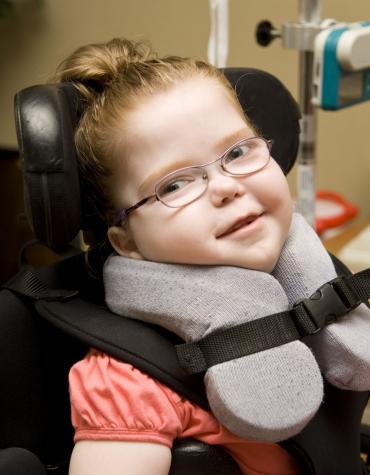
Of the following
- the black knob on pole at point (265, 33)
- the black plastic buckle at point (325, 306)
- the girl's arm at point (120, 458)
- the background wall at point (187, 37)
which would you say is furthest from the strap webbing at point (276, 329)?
the background wall at point (187, 37)

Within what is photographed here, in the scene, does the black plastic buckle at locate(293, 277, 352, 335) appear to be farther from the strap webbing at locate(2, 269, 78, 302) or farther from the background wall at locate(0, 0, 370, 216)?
the background wall at locate(0, 0, 370, 216)

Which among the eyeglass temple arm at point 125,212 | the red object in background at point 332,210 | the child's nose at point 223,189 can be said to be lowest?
the red object in background at point 332,210

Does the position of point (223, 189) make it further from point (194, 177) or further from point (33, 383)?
point (33, 383)

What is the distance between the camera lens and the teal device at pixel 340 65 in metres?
1.15

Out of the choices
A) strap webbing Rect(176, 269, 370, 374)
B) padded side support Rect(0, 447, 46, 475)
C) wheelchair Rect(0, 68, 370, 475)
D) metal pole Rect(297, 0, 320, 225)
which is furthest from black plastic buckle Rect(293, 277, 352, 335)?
metal pole Rect(297, 0, 320, 225)

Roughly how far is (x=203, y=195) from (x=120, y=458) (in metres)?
0.33

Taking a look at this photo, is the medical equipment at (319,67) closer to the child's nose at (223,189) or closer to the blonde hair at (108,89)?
the blonde hair at (108,89)

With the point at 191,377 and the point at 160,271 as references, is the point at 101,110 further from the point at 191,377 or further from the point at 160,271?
the point at 191,377

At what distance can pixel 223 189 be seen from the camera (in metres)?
0.83

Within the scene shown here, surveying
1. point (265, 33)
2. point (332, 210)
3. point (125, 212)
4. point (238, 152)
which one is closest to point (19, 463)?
point (125, 212)

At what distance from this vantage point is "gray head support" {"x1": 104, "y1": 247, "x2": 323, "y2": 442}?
75 cm

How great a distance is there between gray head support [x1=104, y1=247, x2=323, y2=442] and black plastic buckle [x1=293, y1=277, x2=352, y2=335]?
35mm

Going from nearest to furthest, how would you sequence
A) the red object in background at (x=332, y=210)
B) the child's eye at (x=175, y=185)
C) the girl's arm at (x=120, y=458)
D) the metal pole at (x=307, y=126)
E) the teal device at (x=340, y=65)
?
1. the girl's arm at (x=120, y=458)
2. the child's eye at (x=175, y=185)
3. the teal device at (x=340, y=65)
4. the metal pole at (x=307, y=126)
5. the red object in background at (x=332, y=210)

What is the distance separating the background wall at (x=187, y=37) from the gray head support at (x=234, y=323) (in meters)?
1.31
